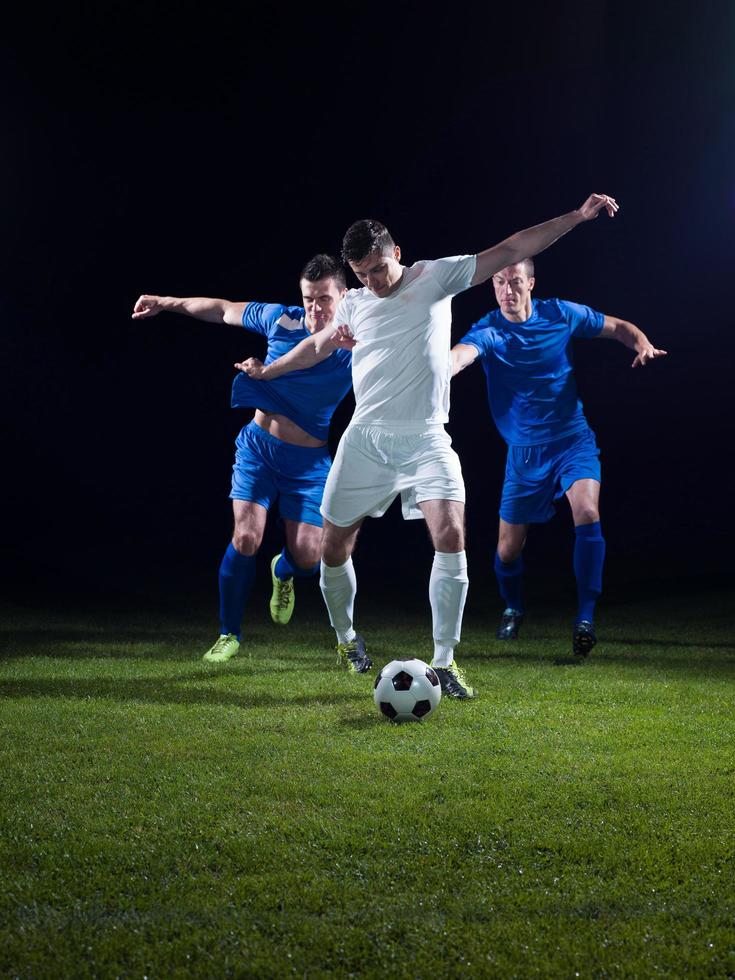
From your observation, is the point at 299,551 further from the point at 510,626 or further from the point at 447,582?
the point at 447,582

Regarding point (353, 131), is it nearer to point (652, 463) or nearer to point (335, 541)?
point (652, 463)

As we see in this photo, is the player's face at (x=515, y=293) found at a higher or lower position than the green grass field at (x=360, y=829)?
higher

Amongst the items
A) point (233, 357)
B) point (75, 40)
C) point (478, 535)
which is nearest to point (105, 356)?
point (233, 357)

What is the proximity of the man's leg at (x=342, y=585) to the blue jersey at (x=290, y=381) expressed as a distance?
50.1 inches

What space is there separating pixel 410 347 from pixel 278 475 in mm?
1619

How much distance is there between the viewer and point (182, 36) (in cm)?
1168

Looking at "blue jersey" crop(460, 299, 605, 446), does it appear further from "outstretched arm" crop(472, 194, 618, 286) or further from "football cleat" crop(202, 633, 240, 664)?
"football cleat" crop(202, 633, 240, 664)

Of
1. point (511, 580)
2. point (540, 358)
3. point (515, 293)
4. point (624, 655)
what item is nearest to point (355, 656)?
point (624, 655)

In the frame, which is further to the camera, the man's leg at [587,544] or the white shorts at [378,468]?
the man's leg at [587,544]

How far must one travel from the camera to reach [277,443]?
584cm

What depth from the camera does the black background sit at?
38.2 ft

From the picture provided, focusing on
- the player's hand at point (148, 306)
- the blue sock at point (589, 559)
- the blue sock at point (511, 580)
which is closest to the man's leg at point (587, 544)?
the blue sock at point (589, 559)

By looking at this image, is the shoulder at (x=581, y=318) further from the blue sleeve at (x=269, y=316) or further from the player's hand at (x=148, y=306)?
the player's hand at (x=148, y=306)

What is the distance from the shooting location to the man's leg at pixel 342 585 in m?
4.64
